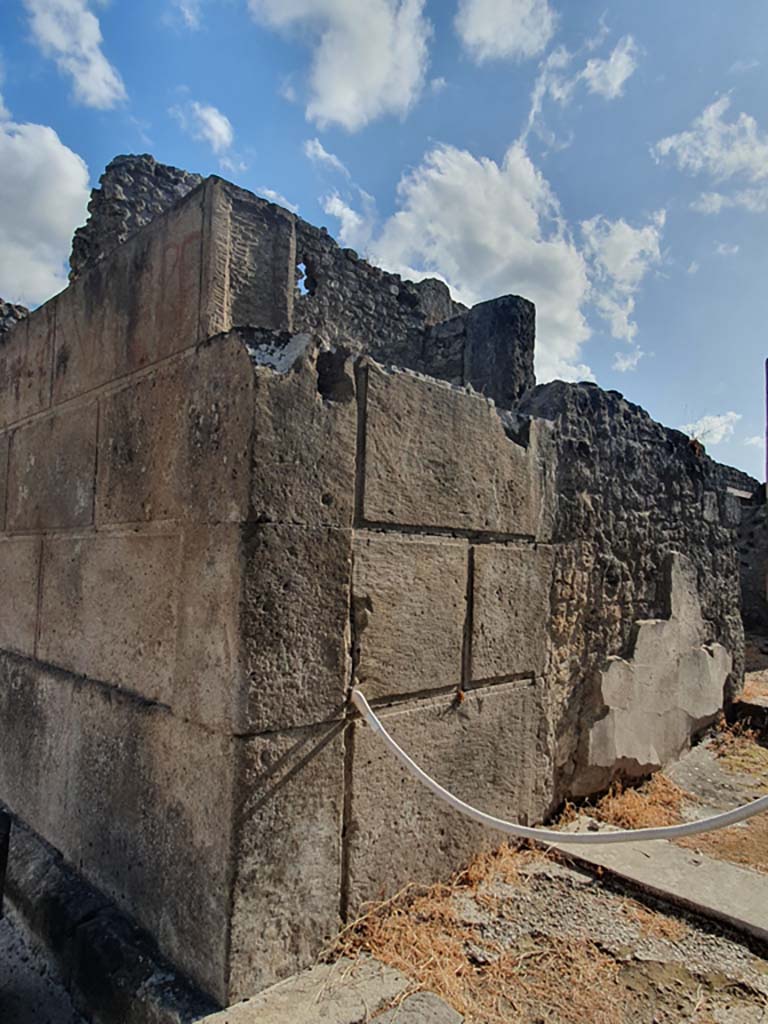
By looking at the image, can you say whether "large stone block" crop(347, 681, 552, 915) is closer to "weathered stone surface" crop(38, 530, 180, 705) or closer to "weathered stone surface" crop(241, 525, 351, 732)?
"weathered stone surface" crop(241, 525, 351, 732)

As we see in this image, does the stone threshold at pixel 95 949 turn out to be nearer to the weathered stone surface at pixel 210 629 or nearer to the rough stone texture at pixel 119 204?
the weathered stone surface at pixel 210 629

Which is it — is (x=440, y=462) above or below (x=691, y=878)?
above

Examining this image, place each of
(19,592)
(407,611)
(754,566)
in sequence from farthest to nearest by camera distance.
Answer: (754,566) < (19,592) < (407,611)

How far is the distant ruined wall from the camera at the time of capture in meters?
2.19

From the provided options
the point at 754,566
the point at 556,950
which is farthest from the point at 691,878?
the point at 754,566

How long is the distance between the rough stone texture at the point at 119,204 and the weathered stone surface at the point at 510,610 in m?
7.86

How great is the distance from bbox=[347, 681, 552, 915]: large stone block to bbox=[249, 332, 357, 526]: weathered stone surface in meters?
0.82

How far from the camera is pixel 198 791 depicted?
2221 mm

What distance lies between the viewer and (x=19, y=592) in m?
3.64

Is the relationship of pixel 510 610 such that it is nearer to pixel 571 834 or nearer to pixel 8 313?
pixel 571 834

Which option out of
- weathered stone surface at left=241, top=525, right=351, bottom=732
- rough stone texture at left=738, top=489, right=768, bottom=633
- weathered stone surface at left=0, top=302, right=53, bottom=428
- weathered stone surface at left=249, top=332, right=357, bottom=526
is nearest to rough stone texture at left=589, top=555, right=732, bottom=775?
weathered stone surface at left=241, top=525, right=351, bottom=732

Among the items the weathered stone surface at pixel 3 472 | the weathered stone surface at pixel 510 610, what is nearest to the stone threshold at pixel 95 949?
the weathered stone surface at pixel 510 610

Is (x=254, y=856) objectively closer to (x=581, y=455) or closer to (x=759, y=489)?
(x=581, y=455)

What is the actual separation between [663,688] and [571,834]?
2763 millimetres
